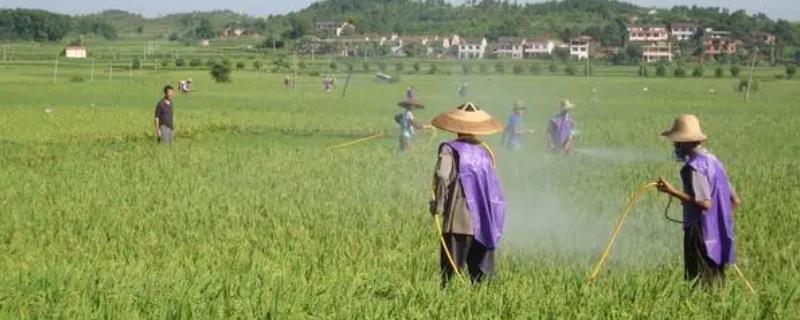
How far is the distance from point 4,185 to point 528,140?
39.1 ft

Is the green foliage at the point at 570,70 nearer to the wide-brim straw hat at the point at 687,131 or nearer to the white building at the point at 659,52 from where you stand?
the white building at the point at 659,52

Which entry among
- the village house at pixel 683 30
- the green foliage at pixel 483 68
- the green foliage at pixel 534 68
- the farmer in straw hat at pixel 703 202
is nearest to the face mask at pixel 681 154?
the farmer in straw hat at pixel 703 202

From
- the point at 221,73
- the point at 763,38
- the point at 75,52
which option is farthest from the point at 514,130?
the point at 763,38

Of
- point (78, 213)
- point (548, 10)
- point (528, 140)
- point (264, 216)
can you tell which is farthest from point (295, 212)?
point (548, 10)

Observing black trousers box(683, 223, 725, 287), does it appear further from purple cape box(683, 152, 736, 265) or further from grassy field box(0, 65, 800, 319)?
grassy field box(0, 65, 800, 319)

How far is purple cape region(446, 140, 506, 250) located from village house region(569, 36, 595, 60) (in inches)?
2475

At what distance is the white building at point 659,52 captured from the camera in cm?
8562

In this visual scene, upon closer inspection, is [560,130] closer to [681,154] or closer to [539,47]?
[681,154]

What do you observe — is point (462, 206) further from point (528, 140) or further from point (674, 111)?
point (674, 111)

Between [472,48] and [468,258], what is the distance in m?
48.8

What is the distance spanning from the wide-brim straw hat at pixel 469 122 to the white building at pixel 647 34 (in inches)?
3118

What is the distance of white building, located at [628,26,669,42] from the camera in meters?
84.8

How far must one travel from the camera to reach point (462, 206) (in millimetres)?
6766

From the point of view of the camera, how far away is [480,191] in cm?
678
